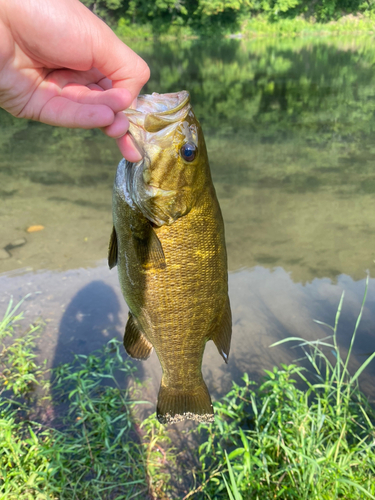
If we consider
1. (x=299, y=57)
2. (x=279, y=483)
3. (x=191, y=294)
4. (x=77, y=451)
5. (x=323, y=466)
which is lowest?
(x=299, y=57)

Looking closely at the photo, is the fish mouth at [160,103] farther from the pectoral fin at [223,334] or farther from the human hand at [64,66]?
the pectoral fin at [223,334]

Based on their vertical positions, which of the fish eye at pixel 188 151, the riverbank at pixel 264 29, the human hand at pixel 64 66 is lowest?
the riverbank at pixel 264 29

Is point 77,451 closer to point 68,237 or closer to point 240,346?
point 240,346

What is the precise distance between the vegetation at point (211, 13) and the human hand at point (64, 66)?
150ft

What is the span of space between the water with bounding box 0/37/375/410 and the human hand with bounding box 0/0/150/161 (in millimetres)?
2578

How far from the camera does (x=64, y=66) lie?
63.2 inches

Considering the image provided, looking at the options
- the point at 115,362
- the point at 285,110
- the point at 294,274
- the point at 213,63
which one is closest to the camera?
the point at 115,362

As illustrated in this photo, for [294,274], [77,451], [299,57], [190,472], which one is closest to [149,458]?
[190,472]

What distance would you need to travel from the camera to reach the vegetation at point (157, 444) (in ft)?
7.54

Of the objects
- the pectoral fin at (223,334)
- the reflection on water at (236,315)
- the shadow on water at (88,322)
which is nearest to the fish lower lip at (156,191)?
the pectoral fin at (223,334)

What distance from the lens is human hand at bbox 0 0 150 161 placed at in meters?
1.45

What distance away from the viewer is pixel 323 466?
2.23 metres

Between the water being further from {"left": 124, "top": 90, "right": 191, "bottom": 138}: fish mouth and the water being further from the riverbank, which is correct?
the riverbank

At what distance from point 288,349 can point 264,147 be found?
6.78m
